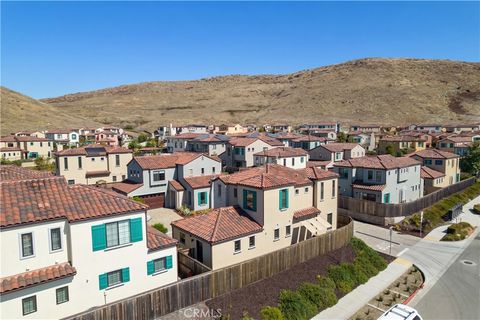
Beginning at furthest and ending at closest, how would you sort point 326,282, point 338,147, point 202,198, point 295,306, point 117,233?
point 338,147 < point 202,198 < point 326,282 < point 295,306 < point 117,233

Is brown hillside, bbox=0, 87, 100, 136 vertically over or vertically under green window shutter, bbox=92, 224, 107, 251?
over

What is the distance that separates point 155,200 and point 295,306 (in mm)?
28081

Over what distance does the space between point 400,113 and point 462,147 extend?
72148 millimetres

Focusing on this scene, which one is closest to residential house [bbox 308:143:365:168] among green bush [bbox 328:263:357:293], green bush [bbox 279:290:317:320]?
green bush [bbox 328:263:357:293]

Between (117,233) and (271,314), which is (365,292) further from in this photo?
(117,233)

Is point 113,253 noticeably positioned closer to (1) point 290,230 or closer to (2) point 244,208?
(2) point 244,208

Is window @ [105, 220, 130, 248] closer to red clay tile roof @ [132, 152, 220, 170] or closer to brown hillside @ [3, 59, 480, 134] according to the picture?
red clay tile roof @ [132, 152, 220, 170]

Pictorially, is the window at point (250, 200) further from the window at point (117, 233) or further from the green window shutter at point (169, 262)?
the window at point (117, 233)

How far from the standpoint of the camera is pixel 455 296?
2362cm

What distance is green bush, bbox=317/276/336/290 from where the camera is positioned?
2392 cm

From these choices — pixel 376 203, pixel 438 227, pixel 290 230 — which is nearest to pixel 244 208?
pixel 290 230

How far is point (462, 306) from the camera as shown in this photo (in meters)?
22.3

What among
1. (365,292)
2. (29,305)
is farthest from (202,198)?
(29,305)

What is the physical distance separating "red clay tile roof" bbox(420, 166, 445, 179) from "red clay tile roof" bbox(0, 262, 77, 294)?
50293mm
